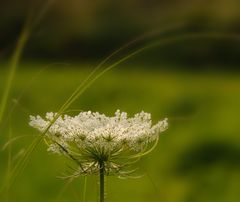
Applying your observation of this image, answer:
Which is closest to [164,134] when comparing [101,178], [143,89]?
[143,89]

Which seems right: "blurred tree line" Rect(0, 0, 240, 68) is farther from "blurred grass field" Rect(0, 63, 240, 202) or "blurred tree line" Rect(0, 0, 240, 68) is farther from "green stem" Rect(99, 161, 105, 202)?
"green stem" Rect(99, 161, 105, 202)

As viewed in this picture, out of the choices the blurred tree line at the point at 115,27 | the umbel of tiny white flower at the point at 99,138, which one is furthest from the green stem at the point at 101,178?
the blurred tree line at the point at 115,27

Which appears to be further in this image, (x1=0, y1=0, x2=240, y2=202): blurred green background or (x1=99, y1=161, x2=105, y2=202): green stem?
(x1=0, y1=0, x2=240, y2=202): blurred green background

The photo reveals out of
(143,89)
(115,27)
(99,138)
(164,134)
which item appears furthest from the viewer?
(115,27)

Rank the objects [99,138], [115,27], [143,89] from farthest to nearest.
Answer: [115,27]
[143,89]
[99,138]

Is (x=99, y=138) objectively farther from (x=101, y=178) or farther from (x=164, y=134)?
(x=164, y=134)

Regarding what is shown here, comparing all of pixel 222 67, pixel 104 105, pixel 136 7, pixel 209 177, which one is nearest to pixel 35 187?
pixel 209 177

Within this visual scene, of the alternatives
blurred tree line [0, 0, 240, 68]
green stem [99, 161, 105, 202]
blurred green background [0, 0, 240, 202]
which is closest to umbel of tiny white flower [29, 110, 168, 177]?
green stem [99, 161, 105, 202]
